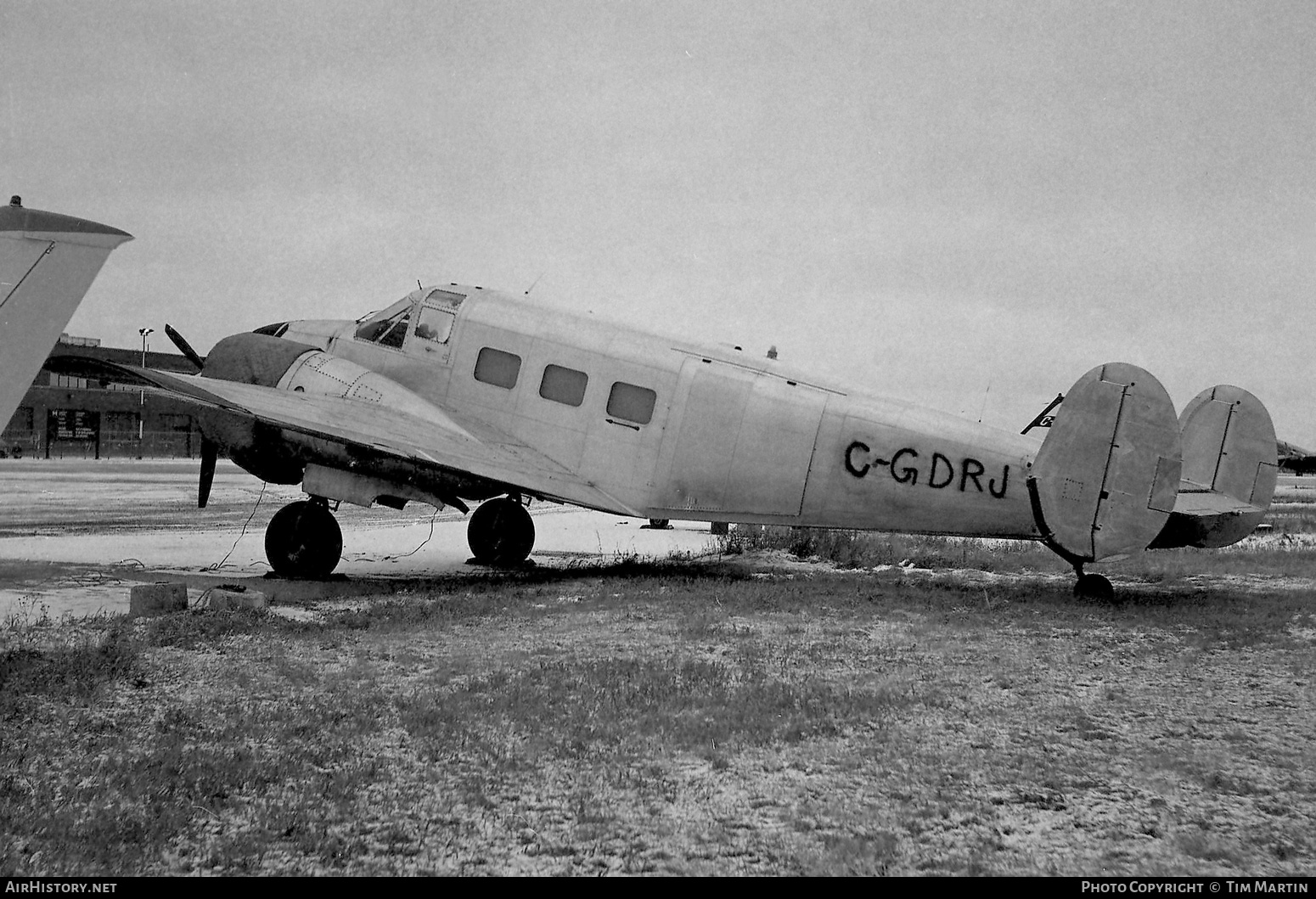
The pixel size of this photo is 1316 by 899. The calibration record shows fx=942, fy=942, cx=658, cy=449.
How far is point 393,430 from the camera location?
1183 cm

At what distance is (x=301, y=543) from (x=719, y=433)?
5.53m

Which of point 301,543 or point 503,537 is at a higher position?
point 503,537

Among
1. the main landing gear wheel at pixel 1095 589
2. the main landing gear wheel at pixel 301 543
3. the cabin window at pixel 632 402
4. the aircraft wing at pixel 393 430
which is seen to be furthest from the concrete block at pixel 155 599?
the main landing gear wheel at pixel 1095 589

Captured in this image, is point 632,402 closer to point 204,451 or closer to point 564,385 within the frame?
point 564,385

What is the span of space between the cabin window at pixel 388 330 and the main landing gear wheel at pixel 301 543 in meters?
2.86

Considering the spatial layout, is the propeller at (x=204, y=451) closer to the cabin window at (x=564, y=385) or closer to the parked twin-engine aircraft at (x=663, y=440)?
the parked twin-engine aircraft at (x=663, y=440)

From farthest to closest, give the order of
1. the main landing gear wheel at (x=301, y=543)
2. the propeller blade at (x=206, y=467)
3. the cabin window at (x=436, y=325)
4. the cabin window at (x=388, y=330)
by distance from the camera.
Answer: the cabin window at (x=388, y=330), the cabin window at (x=436, y=325), the propeller blade at (x=206, y=467), the main landing gear wheel at (x=301, y=543)

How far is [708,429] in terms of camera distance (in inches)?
494

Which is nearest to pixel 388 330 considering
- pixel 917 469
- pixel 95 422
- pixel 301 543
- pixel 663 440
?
pixel 301 543

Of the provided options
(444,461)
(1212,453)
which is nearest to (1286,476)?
(1212,453)

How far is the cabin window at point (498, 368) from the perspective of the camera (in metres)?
13.2

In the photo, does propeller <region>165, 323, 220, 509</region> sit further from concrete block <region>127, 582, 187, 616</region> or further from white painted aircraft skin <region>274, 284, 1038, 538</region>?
concrete block <region>127, 582, 187, 616</region>

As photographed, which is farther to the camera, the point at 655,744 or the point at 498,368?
the point at 498,368

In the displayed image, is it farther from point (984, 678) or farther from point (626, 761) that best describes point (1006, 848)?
point (984, 678)
